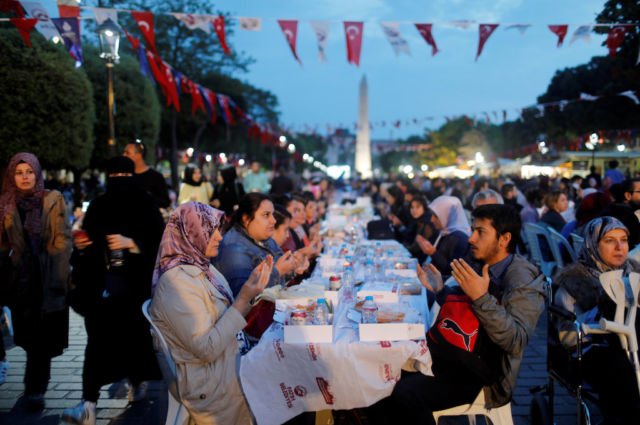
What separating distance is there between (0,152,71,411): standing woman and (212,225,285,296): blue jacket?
1.29m

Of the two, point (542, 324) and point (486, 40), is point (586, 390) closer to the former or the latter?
point (542, 324)

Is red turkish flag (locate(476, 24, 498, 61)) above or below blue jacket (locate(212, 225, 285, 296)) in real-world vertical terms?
above

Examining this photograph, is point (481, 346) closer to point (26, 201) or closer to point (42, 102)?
point (26, 201)

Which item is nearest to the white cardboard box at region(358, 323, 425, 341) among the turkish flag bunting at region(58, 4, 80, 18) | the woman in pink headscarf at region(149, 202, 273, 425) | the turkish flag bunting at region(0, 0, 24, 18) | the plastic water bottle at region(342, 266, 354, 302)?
the woman in pink headscarf at region(149, 202, 273, 425)

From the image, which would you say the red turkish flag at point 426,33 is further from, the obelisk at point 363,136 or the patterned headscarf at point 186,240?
the obelisk at point 363,136

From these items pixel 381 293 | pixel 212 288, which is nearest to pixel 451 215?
pixel 381 293

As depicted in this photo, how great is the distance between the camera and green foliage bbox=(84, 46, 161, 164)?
22.2 meters

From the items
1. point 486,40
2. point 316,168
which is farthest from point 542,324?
point 316,168

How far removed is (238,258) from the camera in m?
4.24

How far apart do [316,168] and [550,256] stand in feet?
370

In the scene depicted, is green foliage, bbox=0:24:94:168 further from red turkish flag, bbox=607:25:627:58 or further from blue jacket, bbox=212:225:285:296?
red turkish flag, bbox=607:25:627:58

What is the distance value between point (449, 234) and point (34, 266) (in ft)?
12.4

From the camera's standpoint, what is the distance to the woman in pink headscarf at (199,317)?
2967mm

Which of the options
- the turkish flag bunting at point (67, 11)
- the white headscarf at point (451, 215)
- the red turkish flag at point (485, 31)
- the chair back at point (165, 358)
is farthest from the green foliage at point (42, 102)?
the chair back at point (165, 358)
